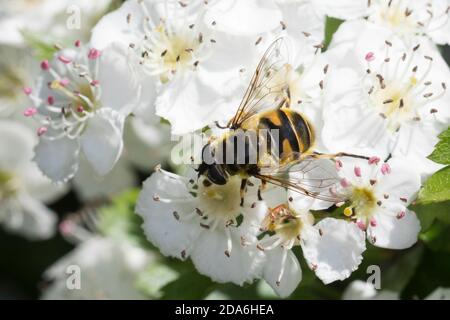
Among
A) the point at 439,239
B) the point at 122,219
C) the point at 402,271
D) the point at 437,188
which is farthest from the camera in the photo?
the point at 122,219

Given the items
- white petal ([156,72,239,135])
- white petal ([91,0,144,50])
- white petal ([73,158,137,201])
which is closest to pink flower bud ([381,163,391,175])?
white petal ([156,72,239,135])

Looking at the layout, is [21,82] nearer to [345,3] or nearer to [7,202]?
[7,202]

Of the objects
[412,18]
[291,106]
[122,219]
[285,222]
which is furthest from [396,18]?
[122,219]

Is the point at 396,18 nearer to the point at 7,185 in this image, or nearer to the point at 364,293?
the point at 364,293

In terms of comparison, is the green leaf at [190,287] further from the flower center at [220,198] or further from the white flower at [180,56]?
the white flower at [180,56]

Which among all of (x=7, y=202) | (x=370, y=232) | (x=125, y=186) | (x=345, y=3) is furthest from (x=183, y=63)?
(x=7, y=202)

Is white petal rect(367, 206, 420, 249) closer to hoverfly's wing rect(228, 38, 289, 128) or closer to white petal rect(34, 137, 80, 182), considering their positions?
hoverfly's wing rect(228, 38, 289, 128)

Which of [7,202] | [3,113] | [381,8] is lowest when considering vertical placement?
[7,202]
